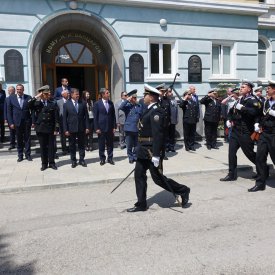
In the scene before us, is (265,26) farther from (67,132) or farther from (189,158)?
(67,132)

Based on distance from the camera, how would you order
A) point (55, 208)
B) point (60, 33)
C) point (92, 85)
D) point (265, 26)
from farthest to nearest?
1. point (265, 26)
2. point (92, 85)
3. point (60, 33)
4. point (55, 208)

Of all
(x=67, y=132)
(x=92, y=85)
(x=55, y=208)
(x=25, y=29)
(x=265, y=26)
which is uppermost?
(x=265, y=26)

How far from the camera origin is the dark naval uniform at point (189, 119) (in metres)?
10.9

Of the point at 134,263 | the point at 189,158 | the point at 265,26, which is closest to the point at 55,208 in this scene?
the point at 134,263

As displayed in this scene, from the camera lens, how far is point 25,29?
11766 millimetres

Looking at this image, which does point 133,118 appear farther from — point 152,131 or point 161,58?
point 161,58

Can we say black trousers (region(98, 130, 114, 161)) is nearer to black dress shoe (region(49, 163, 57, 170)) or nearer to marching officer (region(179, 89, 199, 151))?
black dress shoe (region(49, 163, 57, 170))

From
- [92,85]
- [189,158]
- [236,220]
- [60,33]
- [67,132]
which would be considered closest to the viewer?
[236,220]

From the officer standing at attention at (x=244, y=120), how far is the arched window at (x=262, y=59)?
36.2 ft

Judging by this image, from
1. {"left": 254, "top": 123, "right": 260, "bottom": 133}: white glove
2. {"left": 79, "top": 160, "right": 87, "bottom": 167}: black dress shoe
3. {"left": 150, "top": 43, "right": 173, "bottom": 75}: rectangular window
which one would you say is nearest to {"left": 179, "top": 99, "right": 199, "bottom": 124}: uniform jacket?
{"left": 150, "top": 43, "right": 173, "bottom": 75}: rectangular window

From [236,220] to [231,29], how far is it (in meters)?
11.3

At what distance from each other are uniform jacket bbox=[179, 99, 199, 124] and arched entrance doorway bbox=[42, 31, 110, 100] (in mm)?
3894

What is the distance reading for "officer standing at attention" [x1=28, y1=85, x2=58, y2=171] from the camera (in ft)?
27.6

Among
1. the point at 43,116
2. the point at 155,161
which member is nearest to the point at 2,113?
the point at 43,116
